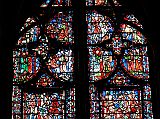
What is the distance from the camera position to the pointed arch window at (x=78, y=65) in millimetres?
11461

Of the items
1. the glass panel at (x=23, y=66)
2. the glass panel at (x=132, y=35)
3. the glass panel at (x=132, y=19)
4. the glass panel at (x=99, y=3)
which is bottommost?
the glass panel at (x=23, y=66)

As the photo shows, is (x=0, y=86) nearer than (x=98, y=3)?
Yes

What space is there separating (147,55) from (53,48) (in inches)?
48.2

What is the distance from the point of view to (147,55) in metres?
11.8

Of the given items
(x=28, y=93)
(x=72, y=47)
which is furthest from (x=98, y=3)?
(x=28, y=93)

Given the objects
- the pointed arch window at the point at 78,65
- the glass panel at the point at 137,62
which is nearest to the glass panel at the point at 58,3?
the pointed arch window at the point at 78,65

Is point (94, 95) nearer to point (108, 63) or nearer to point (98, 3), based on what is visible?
point (108, 63)

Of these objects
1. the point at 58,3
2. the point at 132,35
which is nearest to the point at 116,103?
the point at 132,35

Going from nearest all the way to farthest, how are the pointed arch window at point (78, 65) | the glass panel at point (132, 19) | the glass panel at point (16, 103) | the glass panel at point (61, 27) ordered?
the glass panel at point (16, 103) → the pointed arch window at point (78, 65) → the glass panel at point (61, 27) → the glass panel at point (132, 19)

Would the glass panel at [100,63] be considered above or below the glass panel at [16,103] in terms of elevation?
above

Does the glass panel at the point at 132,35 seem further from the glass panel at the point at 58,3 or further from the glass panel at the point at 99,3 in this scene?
the glass panel at the point at 58,3

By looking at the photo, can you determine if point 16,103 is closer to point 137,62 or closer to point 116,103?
point 116,103

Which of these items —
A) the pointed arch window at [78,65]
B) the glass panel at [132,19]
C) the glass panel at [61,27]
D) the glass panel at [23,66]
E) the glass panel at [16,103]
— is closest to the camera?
the glass panel at [16,103]

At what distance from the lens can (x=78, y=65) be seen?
38.0 ft
